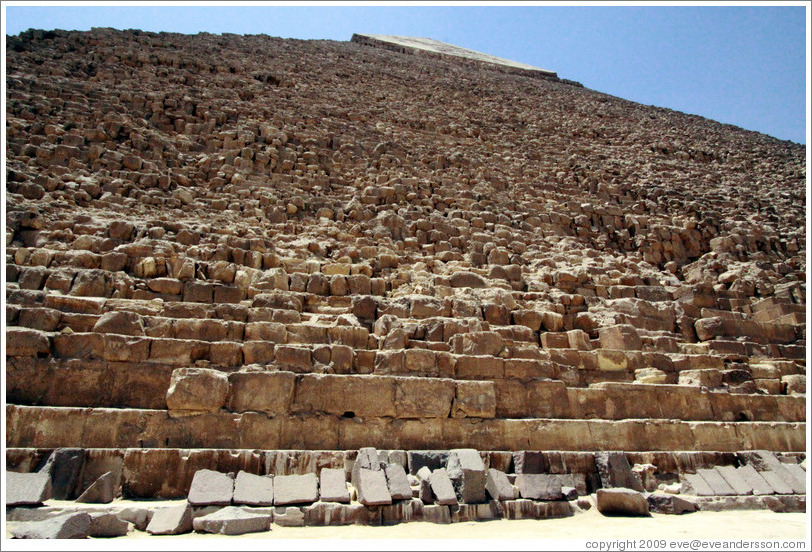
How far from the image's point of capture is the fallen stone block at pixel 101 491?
3.91m

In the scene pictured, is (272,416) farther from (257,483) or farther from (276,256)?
(276,256)

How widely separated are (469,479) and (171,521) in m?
2.34

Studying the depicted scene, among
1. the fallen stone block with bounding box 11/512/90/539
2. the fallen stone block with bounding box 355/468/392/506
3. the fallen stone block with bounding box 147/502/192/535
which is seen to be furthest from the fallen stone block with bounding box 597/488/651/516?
the fallen stone block with bounding box 11/512/90/539

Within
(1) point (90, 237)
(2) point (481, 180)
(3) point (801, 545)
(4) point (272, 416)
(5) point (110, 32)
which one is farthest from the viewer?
(5) point (110, 32)

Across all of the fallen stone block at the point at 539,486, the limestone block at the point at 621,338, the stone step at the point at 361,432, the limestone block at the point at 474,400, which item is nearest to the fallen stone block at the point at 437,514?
the fallen stone block at the point at 539,486

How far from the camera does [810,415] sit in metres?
6.07

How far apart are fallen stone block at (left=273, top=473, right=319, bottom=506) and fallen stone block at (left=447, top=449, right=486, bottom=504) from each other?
120cm

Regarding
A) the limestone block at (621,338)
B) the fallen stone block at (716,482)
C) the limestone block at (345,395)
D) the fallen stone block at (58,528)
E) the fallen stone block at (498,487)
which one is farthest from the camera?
the limestone block at (621,338)

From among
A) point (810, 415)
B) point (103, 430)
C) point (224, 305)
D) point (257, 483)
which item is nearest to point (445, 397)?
point (257, 483)

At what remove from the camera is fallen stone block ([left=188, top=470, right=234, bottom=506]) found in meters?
3.84

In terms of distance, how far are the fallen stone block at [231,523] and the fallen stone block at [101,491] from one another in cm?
90

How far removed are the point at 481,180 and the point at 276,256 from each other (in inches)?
227

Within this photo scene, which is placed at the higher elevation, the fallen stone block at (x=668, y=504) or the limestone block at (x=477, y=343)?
the limestone block at (x=477, y=343)

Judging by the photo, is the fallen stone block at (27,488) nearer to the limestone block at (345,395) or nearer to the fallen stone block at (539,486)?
the limestone block at (345,395)
